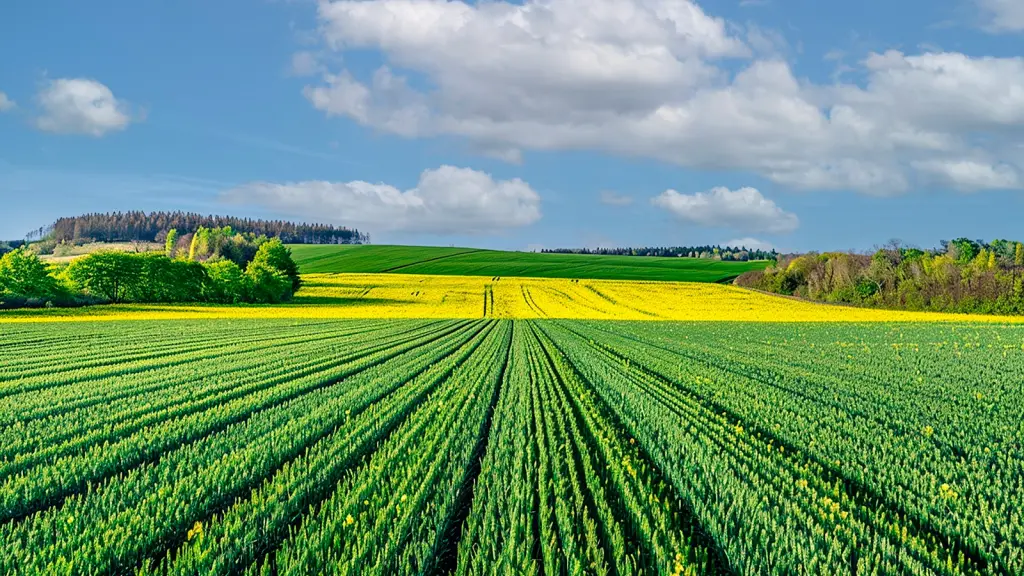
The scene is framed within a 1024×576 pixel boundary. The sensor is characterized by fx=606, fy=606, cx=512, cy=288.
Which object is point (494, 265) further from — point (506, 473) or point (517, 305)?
point (506, 473)

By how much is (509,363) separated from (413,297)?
54542mm

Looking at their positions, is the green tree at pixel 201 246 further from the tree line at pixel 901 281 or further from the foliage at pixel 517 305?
the tree line at pixel 901 281

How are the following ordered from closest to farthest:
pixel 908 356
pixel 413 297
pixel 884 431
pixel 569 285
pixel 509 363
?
pixel 884 431
pixel 509 363
pixel 908 356
pixel 413 297
pixel 569 285

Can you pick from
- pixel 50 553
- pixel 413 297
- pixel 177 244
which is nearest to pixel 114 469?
pixel 50 553

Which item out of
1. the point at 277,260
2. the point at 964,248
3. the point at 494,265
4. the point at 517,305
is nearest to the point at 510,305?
the point at 517,305

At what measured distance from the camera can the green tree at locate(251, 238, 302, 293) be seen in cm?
7812

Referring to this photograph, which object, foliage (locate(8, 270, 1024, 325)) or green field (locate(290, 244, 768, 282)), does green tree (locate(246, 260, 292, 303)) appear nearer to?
foliage (locate(8, 270, 1024, 325))

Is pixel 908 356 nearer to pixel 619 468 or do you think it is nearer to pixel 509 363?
pixel 509 363

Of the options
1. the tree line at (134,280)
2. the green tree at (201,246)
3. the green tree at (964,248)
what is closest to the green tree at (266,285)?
the tree line at (134,280)

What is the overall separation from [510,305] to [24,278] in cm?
4482

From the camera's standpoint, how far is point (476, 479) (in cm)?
745

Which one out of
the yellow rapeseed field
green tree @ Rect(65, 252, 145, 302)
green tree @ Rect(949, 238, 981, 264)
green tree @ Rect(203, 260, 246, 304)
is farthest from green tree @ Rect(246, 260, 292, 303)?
green tree @ Rect(949, 238, 981, 264)

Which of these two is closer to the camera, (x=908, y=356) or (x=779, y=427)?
(x=779, y=427)

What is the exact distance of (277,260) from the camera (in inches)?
3123
